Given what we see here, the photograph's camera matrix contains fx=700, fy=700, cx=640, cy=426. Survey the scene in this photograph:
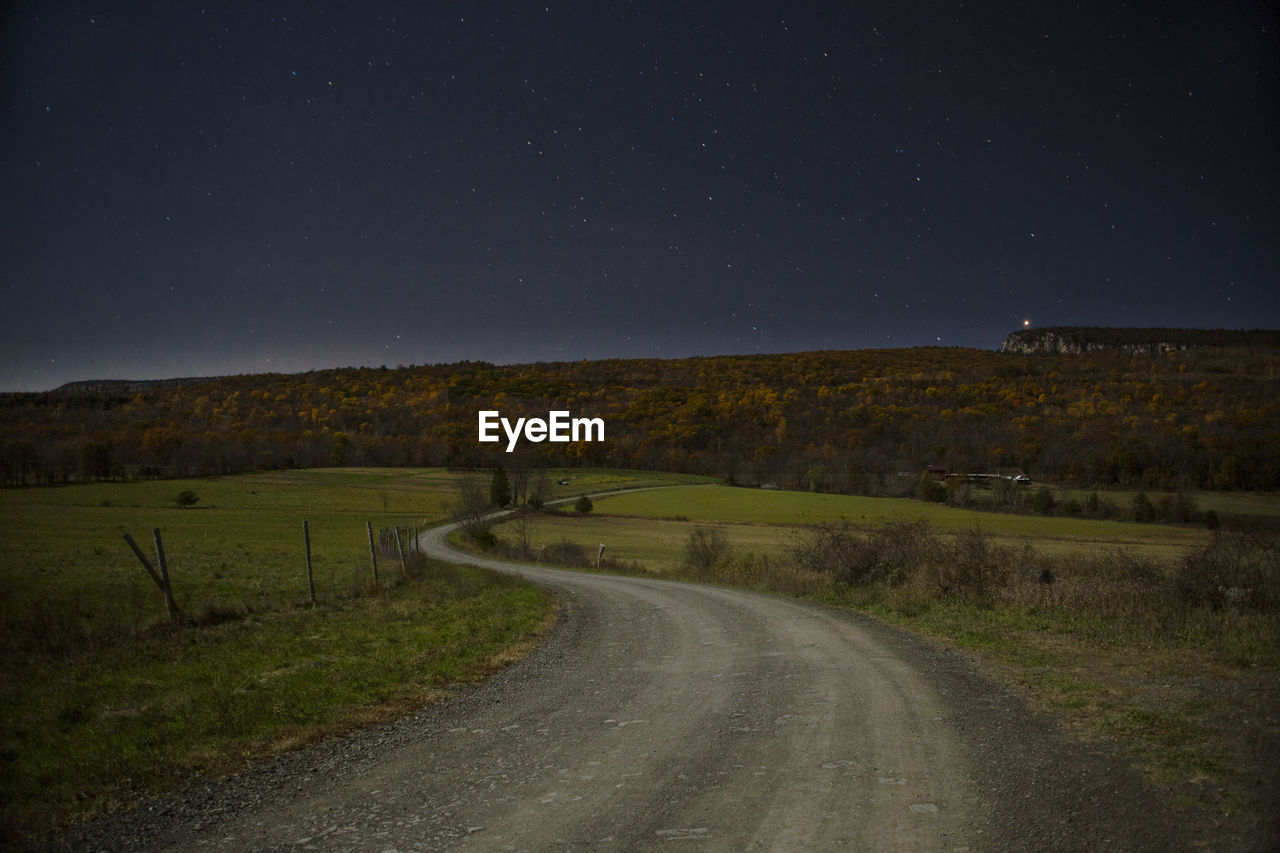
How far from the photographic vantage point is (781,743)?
21.9ft

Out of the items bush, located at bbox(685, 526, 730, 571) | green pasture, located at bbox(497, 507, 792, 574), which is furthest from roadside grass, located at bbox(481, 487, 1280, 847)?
green pasture, located at bbox(497, 507, 792, 574)

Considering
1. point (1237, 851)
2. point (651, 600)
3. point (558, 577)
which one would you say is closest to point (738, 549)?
point (558, 577)

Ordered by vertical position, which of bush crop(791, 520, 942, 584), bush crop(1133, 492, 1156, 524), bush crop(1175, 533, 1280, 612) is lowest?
bush crop(1133, 492, 1156, 524)

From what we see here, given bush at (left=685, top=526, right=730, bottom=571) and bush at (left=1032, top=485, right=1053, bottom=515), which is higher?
bush at (left=685, top=526, right=730, bottom=571)

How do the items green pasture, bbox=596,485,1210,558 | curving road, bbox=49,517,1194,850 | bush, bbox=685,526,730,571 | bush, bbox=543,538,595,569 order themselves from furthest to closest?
green pasture, bbox=596,485,1210,558 → bush, bbox=543,538,595,569 → bush, bbox=685,526,730,571 → curving road, bbox=49,517,1194,850

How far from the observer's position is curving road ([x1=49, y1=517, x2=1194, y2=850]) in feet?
15.8

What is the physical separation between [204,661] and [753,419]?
120m

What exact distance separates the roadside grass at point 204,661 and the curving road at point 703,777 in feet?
2.87

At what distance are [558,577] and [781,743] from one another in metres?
20.8

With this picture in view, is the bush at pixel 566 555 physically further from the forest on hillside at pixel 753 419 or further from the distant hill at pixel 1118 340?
the distant hill at pixel 1118 340

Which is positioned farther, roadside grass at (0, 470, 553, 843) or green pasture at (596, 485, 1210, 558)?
green pasture at (596, 485, 1210, 558)

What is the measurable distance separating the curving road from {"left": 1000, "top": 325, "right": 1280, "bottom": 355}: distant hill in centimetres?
9140

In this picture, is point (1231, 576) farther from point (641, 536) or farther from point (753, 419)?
point (753, 419)

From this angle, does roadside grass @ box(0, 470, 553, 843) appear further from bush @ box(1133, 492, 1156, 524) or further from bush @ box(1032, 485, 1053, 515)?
bush @ box(1133, 492, 1156, 524)
